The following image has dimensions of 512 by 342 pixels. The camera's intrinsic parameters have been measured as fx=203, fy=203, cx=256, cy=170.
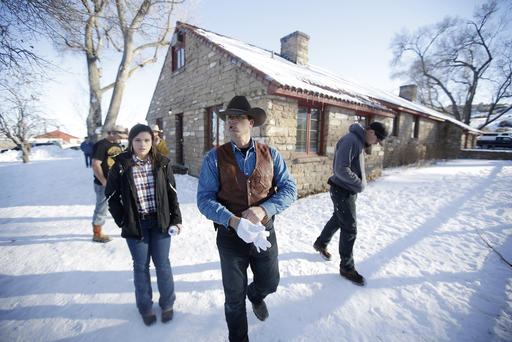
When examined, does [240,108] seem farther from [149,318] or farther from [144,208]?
[149,318]

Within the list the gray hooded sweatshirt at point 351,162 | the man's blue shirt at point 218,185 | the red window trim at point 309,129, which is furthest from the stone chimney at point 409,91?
the man's blue shirt at point 218,185

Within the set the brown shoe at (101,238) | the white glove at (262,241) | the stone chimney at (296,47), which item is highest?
the stone chimney at (296,47)

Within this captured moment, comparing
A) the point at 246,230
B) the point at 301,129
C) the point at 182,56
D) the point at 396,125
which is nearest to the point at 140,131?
the point at 246,230

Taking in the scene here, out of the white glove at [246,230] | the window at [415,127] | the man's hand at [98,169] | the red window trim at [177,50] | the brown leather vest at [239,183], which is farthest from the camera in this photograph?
the window at [415,127]

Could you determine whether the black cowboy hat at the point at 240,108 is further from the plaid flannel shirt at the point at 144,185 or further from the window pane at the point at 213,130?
the window pane at the point at 213,130

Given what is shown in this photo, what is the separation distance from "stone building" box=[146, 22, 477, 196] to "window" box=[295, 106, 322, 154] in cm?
3

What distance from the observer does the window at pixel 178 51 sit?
9.19 m

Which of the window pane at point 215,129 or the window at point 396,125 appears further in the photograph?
the window at point 396,125

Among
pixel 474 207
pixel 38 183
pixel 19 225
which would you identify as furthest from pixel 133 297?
pixel 38 183

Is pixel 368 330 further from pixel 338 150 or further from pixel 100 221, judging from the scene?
pixel 100 221

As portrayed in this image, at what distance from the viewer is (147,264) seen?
1.95 metres

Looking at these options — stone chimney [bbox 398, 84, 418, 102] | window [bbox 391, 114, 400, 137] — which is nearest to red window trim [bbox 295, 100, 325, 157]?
window [bbox 391, 114, 400, 137]

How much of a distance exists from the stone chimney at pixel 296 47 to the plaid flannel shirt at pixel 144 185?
9.40 meters

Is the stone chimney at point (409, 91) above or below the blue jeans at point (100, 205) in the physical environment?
above
